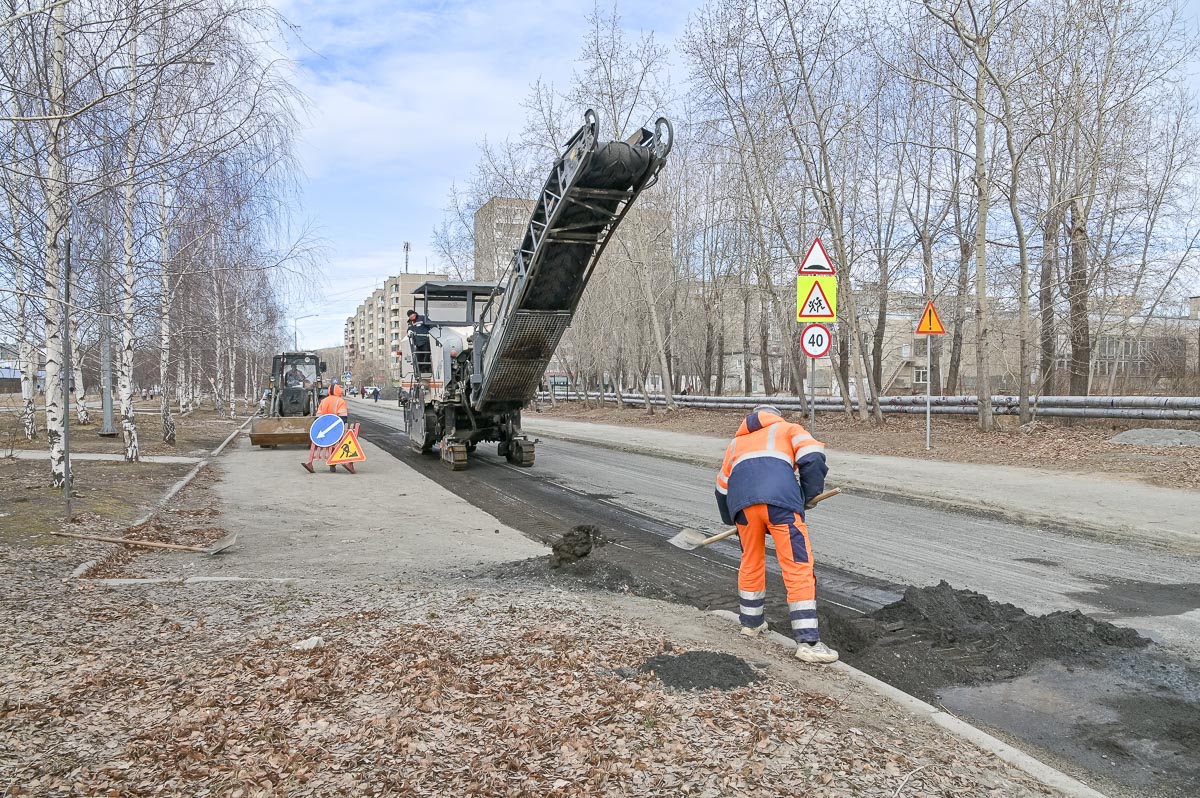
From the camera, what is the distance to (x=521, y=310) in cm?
1263

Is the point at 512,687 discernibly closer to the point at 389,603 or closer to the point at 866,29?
the point at 389,603

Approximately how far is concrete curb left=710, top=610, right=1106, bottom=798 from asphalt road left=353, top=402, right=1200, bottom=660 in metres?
1.93

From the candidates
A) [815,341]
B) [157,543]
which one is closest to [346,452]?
[157,543]

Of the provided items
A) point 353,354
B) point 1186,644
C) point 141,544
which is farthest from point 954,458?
point 353,354

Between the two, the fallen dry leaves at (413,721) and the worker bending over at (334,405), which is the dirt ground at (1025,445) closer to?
the fallen dry leaves at (413,721)

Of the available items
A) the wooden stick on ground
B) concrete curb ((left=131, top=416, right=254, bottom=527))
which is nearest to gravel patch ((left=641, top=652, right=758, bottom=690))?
the wooden stick on ground

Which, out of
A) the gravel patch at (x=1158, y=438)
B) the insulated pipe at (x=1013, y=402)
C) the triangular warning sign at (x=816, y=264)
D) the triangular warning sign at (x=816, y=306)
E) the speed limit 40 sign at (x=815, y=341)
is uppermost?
the triangular warning sign at (x=816, y=264)

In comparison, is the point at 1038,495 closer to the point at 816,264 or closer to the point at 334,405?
the point at 816,264

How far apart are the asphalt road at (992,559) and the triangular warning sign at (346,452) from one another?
508 cm

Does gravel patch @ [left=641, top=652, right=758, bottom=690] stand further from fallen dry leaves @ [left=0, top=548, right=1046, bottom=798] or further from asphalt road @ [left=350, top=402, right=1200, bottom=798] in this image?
asphalt road @ [left=350, top=402, right=1200, bottom=798]

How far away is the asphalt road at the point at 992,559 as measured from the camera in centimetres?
568

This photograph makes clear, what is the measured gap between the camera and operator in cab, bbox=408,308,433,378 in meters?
15.8

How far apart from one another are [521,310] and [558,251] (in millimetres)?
1281

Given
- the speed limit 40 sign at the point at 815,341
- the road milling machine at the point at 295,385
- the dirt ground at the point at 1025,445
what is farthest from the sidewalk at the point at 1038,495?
the road milling machine at the point at 295,385
